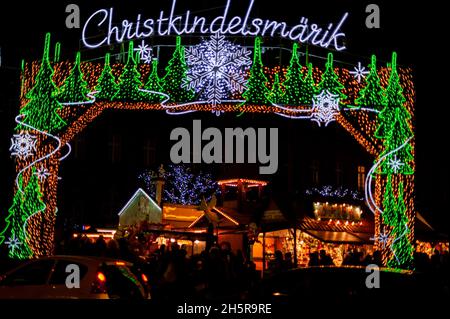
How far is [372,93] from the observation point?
19.0m

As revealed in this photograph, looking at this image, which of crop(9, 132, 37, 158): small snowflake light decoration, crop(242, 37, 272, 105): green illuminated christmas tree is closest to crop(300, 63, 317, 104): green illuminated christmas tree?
crop(242, 37, 272, 105): green illuminated christmas tree

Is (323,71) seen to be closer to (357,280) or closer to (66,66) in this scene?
(66,66)

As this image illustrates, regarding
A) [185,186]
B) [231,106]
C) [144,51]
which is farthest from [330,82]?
[185,186]

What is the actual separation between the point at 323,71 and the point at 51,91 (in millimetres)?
7792

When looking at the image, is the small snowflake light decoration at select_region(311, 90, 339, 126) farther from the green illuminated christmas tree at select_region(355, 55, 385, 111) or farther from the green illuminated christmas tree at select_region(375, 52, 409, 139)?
the green illuminated christmas tree at select_region(375, 52, 409, 139)

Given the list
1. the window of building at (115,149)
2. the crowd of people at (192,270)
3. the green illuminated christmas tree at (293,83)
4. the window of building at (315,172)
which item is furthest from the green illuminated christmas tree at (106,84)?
the window of building at (115,149)

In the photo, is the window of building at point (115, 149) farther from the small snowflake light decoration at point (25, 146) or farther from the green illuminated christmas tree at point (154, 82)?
the green illuminated christmas tree at point (154, 82)

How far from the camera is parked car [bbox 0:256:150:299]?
1028 cm

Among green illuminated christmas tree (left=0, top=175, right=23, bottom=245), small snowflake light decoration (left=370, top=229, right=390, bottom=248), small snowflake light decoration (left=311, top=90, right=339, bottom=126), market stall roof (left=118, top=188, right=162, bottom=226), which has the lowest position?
small snowflake light decoration (left=370, top=229, right=390, bottom=248)

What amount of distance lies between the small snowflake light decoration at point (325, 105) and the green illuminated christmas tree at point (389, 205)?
8.03ft

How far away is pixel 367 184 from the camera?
19.0 m

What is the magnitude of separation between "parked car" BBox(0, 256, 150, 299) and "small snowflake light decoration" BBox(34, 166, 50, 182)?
26.5 ft
